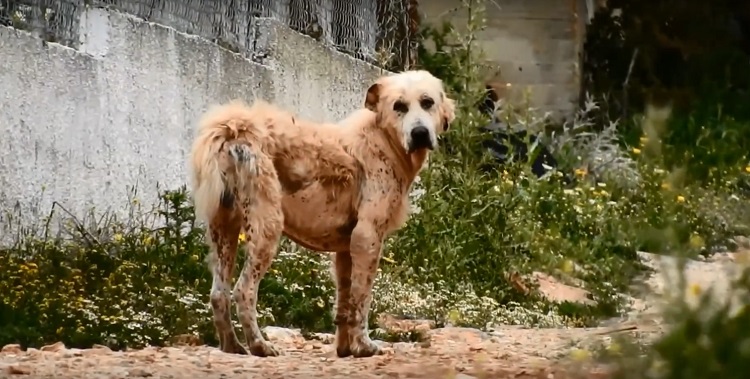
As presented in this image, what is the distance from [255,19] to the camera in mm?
10242

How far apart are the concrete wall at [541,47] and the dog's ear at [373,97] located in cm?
1069

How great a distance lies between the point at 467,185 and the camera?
386 inches

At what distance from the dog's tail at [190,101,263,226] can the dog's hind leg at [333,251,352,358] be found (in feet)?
2.57

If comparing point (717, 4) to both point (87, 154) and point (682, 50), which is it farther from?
point (87, 154)

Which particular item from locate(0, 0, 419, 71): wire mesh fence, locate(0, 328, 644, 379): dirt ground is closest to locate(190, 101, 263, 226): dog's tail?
locate(0, 328, 644, 379): dirt ground

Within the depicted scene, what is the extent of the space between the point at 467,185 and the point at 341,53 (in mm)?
2104

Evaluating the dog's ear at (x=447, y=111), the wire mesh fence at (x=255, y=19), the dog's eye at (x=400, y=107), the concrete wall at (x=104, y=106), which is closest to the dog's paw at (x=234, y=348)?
the dog's eye at (x=400, y=107)

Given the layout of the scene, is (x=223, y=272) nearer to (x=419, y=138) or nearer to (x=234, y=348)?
(x=234, y=348)

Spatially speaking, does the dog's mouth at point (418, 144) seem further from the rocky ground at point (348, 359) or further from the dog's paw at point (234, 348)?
the dog's paw at point (234, 348)

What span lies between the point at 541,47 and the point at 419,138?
36.8 ft

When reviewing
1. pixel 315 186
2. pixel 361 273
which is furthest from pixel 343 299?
pixel 315 186

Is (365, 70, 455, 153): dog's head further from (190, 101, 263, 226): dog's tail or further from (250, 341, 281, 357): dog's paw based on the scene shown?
(250, 341, 281, 357): dog's paw

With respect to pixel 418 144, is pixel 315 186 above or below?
below

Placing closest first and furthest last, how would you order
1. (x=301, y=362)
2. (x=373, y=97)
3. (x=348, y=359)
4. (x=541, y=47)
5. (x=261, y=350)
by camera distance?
(x=301, y=362) < (x=261, y=350) < (x=348, y=359) < (x=373, y=97) < (x=541, y=47)
